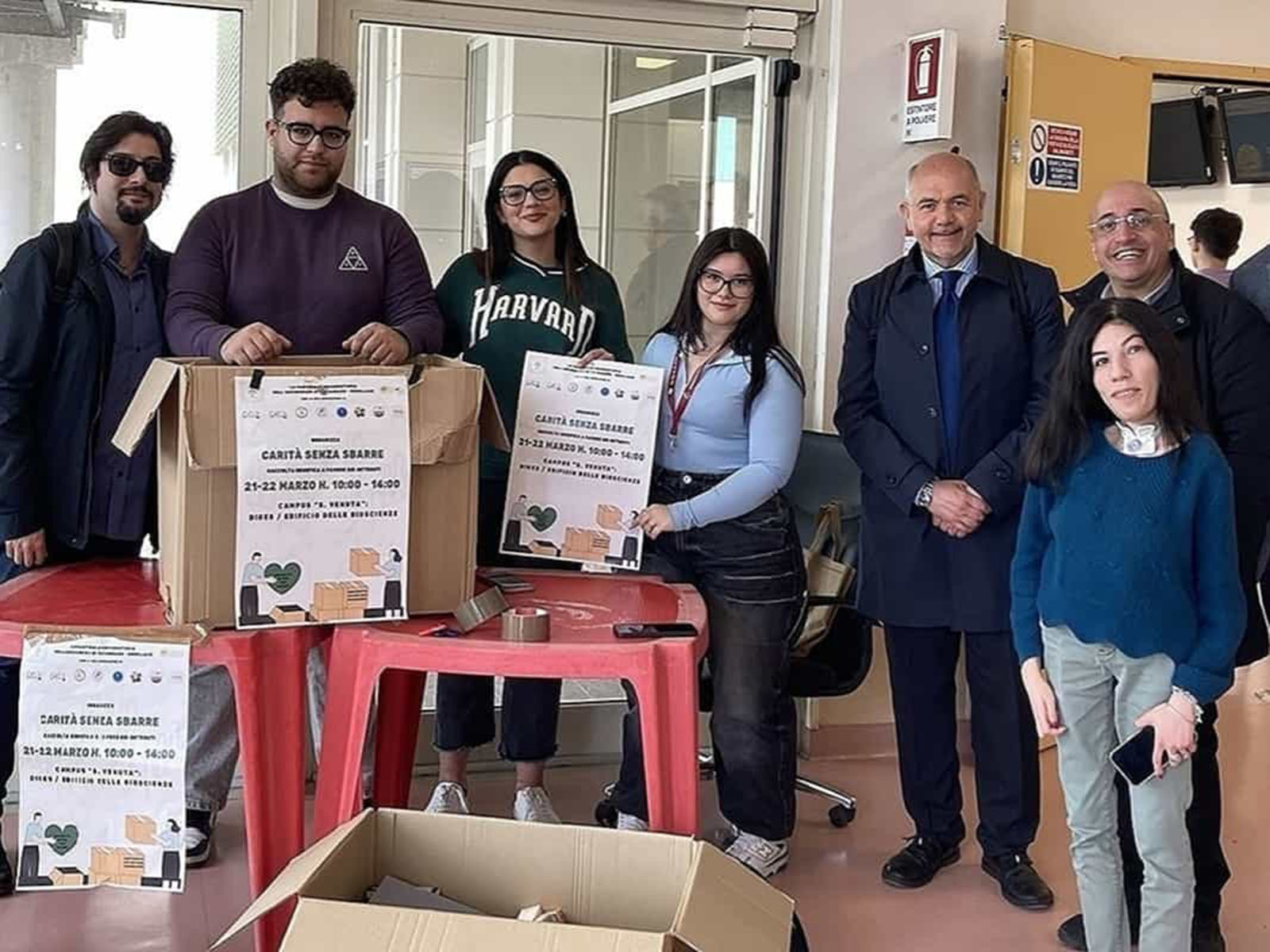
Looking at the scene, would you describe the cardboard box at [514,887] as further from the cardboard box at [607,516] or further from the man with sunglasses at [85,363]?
the man with sunglasses at [85,363]

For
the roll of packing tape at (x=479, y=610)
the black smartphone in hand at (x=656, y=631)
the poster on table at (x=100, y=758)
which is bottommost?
the poster on table at (x=100, y=758)

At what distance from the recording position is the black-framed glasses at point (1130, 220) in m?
2.54

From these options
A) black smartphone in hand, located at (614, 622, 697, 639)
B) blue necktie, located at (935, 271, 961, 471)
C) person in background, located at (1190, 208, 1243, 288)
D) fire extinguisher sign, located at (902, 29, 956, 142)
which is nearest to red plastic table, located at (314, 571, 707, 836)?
black smartphone in hand, located at (614, 622, 697, 639)

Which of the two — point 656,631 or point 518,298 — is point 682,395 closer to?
point 518,298

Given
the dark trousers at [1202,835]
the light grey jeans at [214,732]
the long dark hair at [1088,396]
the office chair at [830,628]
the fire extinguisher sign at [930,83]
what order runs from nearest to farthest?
the long dark hair at [1088,396]
the dark trousers at [1202,835]
the light grey jeans at [214,732]
the office chair at [830,628]
the fire extinguisher sign at [930,83]

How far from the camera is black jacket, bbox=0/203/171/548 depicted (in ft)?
8.29

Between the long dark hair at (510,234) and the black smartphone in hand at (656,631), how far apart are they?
35.2 inches

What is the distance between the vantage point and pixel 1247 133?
5836 millimetres

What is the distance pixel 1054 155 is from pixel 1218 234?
1.48 meters

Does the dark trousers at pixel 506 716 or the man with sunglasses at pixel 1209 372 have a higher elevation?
the man with sunglasses at pixel 1209 372

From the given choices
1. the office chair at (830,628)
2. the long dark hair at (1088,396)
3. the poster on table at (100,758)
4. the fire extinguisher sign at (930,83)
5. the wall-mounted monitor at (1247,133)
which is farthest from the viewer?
the wall-mounted monitor at (1247,133)

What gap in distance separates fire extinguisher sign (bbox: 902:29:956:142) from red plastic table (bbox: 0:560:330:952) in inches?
86.2

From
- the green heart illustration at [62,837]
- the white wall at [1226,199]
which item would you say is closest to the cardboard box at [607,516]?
the green heart illustration at [62,837]

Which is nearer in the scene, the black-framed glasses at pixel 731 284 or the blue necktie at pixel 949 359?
the black-framed glasses at pixel 731 284
